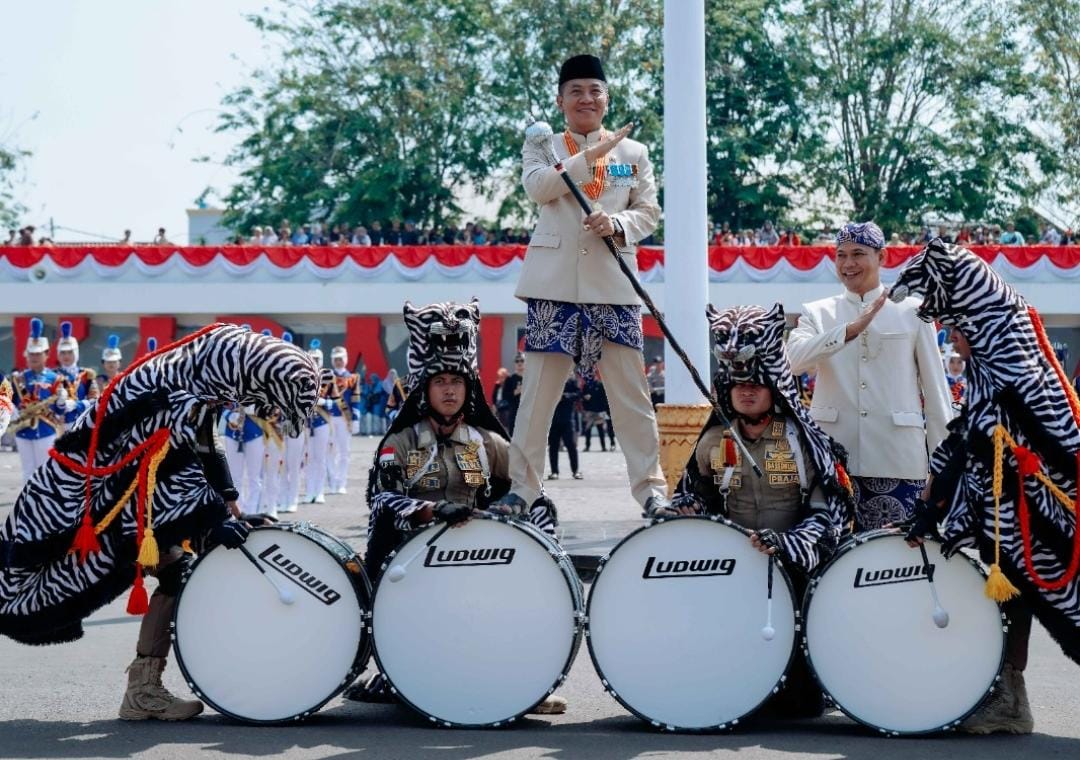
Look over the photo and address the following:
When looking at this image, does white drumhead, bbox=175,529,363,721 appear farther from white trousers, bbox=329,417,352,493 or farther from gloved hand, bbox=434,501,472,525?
white trousers, bbox=329,417,352,493

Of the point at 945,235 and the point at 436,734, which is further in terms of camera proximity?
the point at 945,235

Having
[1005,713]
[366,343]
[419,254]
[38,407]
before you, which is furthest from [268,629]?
[366,343]

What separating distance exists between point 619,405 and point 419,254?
25.2 meters

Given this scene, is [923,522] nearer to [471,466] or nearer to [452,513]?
[452,513]

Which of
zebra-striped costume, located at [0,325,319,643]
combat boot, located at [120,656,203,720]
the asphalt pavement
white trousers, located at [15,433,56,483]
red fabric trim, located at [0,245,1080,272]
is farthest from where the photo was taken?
red fabric trim, located at [0,245,1080,272]

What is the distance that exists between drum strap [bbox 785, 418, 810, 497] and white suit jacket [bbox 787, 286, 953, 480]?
639 mm

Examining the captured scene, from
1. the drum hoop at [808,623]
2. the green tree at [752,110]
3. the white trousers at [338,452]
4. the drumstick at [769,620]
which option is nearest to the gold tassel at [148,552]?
the drumstick at [769,620]

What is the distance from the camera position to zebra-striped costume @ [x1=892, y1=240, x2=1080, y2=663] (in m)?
6.10

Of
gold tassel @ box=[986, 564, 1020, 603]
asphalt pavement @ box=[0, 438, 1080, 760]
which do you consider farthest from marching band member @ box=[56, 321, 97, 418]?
gold tassel @ box=[986, 564, 1020, 603]

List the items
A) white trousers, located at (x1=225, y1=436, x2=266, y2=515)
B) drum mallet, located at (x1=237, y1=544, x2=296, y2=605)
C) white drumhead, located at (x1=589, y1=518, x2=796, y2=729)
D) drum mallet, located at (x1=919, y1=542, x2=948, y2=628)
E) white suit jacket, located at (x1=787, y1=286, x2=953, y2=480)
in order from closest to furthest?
drum mallet, located at (x1=919, y1=542, x2=948, y2=628) → white drumhead, located at (x1=589, y1=518, x2=796, y2=729) → drum mallet, located at (x1=237, y1=544, x2=296, y2=605) → white suit jacket, located at (x1=787, y1=286, x2=953, y2=480) → white trousers, located at (x1=225, y1=436, x2=266, y2=515)

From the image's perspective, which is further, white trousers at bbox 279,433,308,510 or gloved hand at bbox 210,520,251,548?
white trousers at bbox 279,433,308,510

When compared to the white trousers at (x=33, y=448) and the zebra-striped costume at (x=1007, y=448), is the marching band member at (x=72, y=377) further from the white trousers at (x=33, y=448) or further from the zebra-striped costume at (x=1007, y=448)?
the zebra-striped costume at (x=1007, y=448)

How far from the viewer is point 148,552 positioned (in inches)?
247

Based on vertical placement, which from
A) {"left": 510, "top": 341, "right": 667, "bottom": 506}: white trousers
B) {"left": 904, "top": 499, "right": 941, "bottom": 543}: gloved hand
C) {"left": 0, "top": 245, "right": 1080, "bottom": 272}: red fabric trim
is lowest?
{"left": 904, "top": 499, "right": 941, "bottom": 543}: gloved hand
